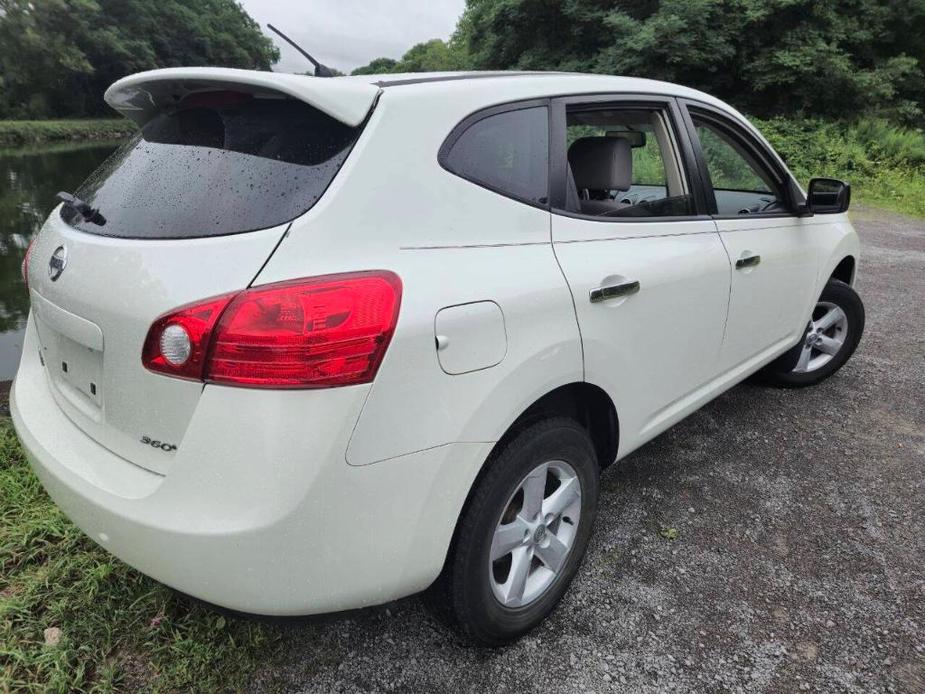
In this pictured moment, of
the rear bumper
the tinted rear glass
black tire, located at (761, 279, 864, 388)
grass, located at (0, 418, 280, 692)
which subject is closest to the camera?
the rear bumper

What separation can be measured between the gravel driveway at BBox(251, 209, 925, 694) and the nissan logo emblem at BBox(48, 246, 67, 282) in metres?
1.07

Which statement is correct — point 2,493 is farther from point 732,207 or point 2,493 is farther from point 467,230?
point 732,207

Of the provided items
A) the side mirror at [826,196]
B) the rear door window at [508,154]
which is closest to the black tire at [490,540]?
the rear door window at [508,154]

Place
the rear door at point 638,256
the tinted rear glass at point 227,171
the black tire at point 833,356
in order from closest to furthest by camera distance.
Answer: the tinted rear glass at point 227,171 < the rear door at point 638,256 < the black tire at point 833,356

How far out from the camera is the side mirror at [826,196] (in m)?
2.97

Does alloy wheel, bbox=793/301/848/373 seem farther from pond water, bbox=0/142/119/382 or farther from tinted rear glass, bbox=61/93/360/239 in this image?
pond water, bbox=0/142/119/382

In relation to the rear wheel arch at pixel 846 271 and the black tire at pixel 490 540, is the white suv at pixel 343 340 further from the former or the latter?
the rear wheel arch at pixel 846 271

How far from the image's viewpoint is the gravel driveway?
5.74 ft

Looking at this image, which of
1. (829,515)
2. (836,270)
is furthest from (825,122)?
(829,515)

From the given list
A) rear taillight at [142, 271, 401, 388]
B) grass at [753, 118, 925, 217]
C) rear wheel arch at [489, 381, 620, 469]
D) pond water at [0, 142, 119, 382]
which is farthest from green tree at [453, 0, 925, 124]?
rear taillight at [142, 271, 401, 388]

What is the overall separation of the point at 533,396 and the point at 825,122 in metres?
19.2

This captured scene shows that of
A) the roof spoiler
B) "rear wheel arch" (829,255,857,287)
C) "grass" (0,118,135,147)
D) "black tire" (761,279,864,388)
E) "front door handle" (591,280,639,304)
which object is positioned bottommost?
"grass" (0,118,135,147)

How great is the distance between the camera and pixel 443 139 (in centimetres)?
153

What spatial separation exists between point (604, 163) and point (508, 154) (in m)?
0.89
